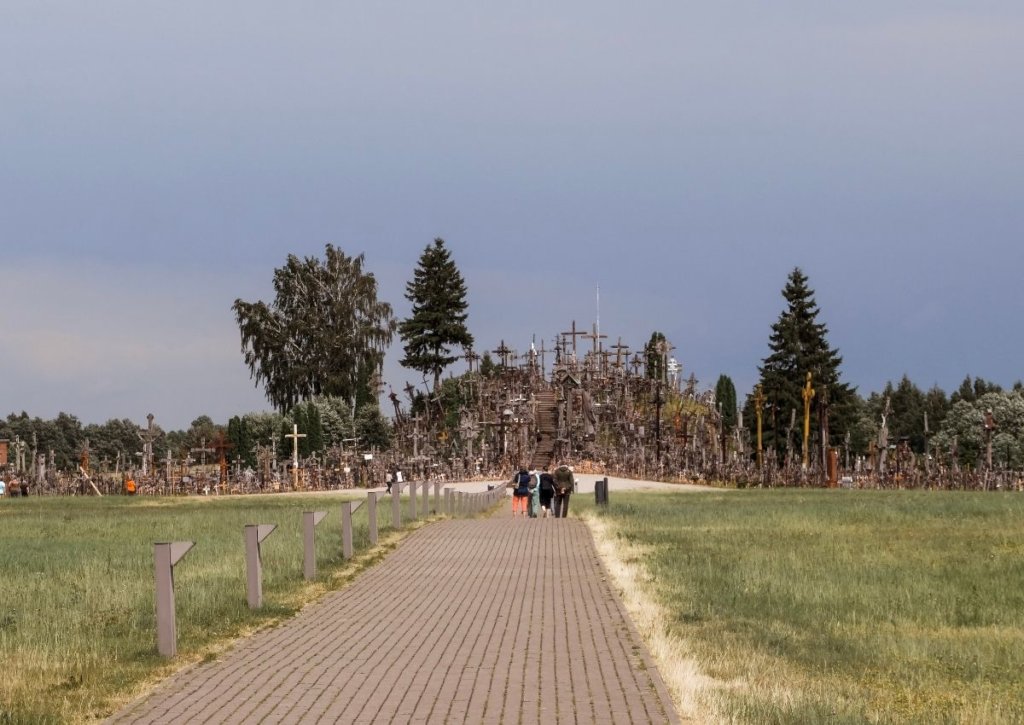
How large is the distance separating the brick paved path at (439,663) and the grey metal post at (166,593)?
1.82ft

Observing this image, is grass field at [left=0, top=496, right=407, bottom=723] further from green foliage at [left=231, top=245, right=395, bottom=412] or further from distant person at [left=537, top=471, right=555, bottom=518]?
green foliage at [left=231, top=245, right=395, bottom=412]

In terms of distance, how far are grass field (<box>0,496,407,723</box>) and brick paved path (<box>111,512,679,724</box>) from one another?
0.50 m

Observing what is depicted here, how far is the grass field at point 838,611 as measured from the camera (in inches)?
482

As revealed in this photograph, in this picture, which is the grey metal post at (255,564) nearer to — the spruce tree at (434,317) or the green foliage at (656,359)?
the green foliage at (656,359)

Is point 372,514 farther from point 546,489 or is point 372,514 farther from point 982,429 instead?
point 982,429

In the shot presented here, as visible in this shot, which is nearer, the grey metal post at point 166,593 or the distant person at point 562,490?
the grey metal post at point 166,593

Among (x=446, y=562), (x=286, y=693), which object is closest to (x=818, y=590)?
(x=446, y=562)

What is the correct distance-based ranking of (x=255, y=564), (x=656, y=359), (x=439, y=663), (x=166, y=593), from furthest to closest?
(x=656, y=359)
(x=255, y=564)
(x=166, y=593)
(x=439, y=663)

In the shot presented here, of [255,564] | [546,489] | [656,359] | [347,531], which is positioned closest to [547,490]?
[546,489]

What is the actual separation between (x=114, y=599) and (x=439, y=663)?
279 inches

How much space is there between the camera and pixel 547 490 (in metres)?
39.8

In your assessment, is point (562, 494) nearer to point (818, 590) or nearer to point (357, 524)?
point (357, 524)

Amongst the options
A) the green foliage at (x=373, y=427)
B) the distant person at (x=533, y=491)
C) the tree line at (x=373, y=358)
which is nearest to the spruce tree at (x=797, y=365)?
the tree line at (x=373, y=358)

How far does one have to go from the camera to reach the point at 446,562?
82.0 ft
